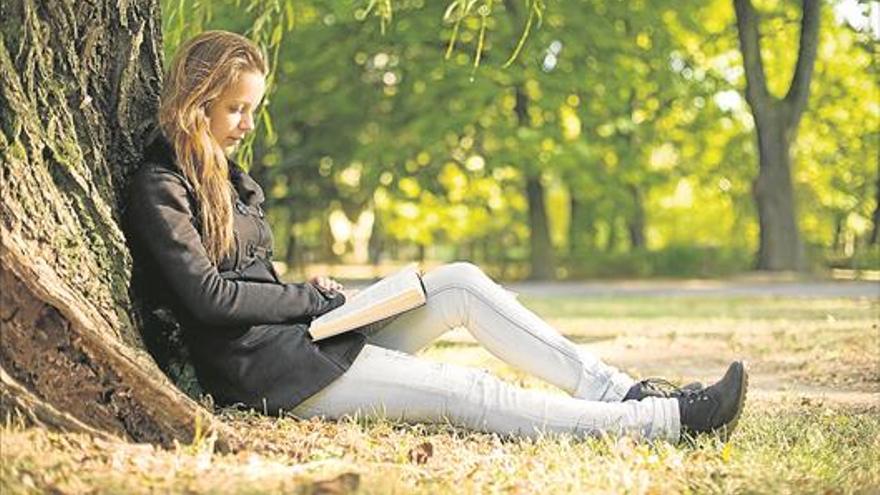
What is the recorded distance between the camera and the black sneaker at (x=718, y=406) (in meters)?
4.38

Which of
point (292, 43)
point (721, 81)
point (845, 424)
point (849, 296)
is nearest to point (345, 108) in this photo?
point (292, 43)

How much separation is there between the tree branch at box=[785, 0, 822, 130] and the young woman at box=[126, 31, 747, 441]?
57.9 feet

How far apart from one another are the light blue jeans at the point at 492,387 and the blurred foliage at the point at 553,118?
12.5 metres

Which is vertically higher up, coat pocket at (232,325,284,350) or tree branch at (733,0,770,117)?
tree branch at (733,0,770,117)

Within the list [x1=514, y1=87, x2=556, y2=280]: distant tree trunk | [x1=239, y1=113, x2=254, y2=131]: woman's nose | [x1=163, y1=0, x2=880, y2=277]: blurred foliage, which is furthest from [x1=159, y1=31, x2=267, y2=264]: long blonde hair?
[x1=514, y1=87, x2=556, y2=280]: distant tree trunk

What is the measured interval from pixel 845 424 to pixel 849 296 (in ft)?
39.4

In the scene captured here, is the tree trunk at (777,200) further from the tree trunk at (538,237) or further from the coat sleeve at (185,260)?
the coat sleeve at (185,260)

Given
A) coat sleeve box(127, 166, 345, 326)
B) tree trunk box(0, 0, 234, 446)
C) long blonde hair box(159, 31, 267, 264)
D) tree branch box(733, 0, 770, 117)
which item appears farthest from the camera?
tree branch box(733, 0, 770, 117)

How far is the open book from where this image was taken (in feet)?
14.5

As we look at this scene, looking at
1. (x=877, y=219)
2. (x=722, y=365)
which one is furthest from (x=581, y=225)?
(x=722, y=365)

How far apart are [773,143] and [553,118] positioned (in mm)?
4038

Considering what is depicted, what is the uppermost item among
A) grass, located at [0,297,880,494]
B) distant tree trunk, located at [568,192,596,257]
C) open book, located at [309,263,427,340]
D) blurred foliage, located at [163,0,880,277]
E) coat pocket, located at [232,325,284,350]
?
blurred foliage, located at [163,0,880,277]

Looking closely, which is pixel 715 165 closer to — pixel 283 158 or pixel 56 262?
pixel 283 158

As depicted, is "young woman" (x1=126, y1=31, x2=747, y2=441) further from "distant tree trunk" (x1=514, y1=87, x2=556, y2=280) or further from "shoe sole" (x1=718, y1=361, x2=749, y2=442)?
"distant tree trunk" (x1=514, y1=87, x2=556, y2=280)
